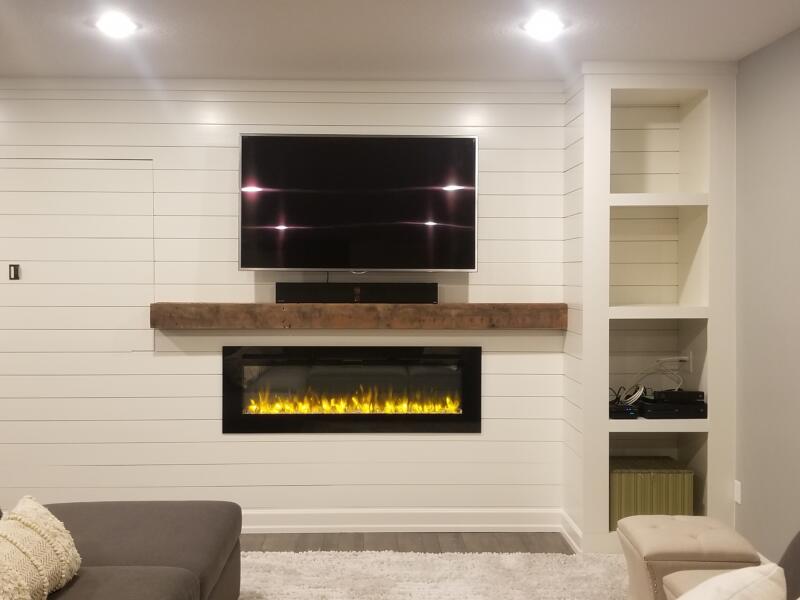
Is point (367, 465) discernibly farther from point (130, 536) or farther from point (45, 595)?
point (45, 595)

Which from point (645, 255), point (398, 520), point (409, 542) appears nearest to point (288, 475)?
point (398, 520)

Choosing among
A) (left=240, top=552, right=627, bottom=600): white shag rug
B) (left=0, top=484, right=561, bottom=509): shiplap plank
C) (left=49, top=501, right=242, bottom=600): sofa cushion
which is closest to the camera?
(left=49, top=501, right=242, bottom=600): sofa cushion

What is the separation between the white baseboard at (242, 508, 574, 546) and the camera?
14.2 feet

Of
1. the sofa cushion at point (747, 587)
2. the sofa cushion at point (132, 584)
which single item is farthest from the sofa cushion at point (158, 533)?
the sofa cushion at point (747, 587)

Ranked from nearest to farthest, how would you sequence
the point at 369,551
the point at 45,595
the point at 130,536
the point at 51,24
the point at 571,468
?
the point at 45,595, the point at 130,536, the point at 51,24, the point at 369,551, the point at 571,468

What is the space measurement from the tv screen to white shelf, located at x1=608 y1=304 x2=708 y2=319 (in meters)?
0.82

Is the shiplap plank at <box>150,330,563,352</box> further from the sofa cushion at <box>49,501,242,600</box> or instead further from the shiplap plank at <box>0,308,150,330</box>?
the sofa cushion at <box>49,501,242,600</box>

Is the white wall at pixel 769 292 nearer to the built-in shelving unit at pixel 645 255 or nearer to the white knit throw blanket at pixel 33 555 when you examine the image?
the built-in shelving unit at pixel 645 255

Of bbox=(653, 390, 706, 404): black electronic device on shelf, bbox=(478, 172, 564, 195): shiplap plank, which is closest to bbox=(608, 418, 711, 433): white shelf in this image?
bbox=(653, 390, 706, 404): black electronic device on shelf

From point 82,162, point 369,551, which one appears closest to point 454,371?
point 369,551

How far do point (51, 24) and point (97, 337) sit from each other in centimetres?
172

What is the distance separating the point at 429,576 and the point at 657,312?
1747 millimetres

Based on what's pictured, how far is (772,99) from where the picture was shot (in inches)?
144

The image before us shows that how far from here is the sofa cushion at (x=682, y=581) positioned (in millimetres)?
2450
